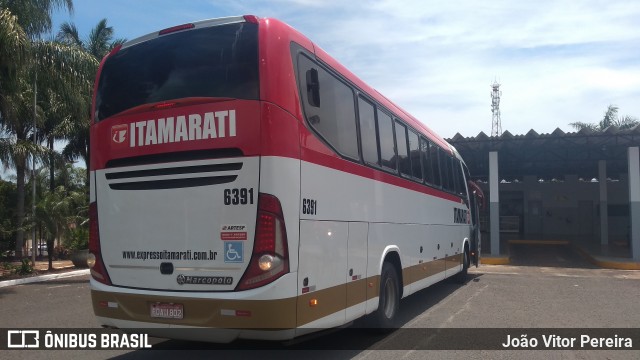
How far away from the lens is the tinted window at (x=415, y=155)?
9.11 metres

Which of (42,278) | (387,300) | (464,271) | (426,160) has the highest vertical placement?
(426,160)

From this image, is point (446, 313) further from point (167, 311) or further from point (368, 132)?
point (167, 311)

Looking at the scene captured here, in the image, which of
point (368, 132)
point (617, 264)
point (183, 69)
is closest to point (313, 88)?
point (183, 69)

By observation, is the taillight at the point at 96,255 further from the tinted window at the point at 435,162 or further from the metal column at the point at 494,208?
the metal column at the point at 494,208

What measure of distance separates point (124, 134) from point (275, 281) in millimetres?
2424

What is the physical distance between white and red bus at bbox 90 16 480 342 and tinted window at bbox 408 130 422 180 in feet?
8.27

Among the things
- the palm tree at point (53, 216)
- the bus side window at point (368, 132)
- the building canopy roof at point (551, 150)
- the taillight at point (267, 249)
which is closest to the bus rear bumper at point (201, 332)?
the taillight at point (267, 249)

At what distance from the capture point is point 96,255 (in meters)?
6.01

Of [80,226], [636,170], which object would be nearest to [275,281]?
[80,226]

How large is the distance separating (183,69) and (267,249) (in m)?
2.17

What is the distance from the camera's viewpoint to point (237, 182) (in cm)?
521

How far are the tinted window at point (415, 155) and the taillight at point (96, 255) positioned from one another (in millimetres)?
5104

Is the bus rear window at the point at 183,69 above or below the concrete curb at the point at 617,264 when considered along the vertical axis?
above

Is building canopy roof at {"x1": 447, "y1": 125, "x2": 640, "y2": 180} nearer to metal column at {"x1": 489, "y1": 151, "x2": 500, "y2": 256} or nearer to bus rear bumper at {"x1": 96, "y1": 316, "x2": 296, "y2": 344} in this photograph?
metal column at {"x1": 489, "y1": 151, "x2": 500, "y2": 256}
